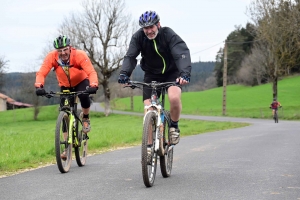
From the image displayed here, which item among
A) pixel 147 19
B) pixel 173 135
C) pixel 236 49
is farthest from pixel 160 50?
pixel 236 49

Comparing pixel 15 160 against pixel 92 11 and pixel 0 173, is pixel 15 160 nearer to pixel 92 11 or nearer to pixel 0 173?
pixel 0 173

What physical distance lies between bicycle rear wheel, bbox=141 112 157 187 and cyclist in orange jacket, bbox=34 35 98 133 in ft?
5.54

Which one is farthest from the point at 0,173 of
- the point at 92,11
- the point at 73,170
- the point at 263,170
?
the point at 92,11

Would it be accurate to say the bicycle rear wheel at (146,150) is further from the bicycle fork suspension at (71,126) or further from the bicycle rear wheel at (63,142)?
the bicycle fork suspension at (71,126)

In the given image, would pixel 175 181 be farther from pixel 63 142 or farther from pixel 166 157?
pixel 63 142

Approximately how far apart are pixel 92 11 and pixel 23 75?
17.2m

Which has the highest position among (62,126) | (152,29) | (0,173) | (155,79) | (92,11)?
(92,11)

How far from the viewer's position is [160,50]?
6.24 meters

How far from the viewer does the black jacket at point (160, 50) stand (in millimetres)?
6094

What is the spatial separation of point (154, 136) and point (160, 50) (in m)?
1.12

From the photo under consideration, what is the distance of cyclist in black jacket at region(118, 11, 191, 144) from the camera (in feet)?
19.5

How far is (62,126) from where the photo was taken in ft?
23.0

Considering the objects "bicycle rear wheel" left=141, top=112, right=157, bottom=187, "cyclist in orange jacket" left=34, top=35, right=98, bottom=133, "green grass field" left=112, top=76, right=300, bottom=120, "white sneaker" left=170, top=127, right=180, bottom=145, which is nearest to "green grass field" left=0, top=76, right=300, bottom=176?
"green grass field" left=112, top=76, right=300, bottom=120

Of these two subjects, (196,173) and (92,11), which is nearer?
(196,173)
